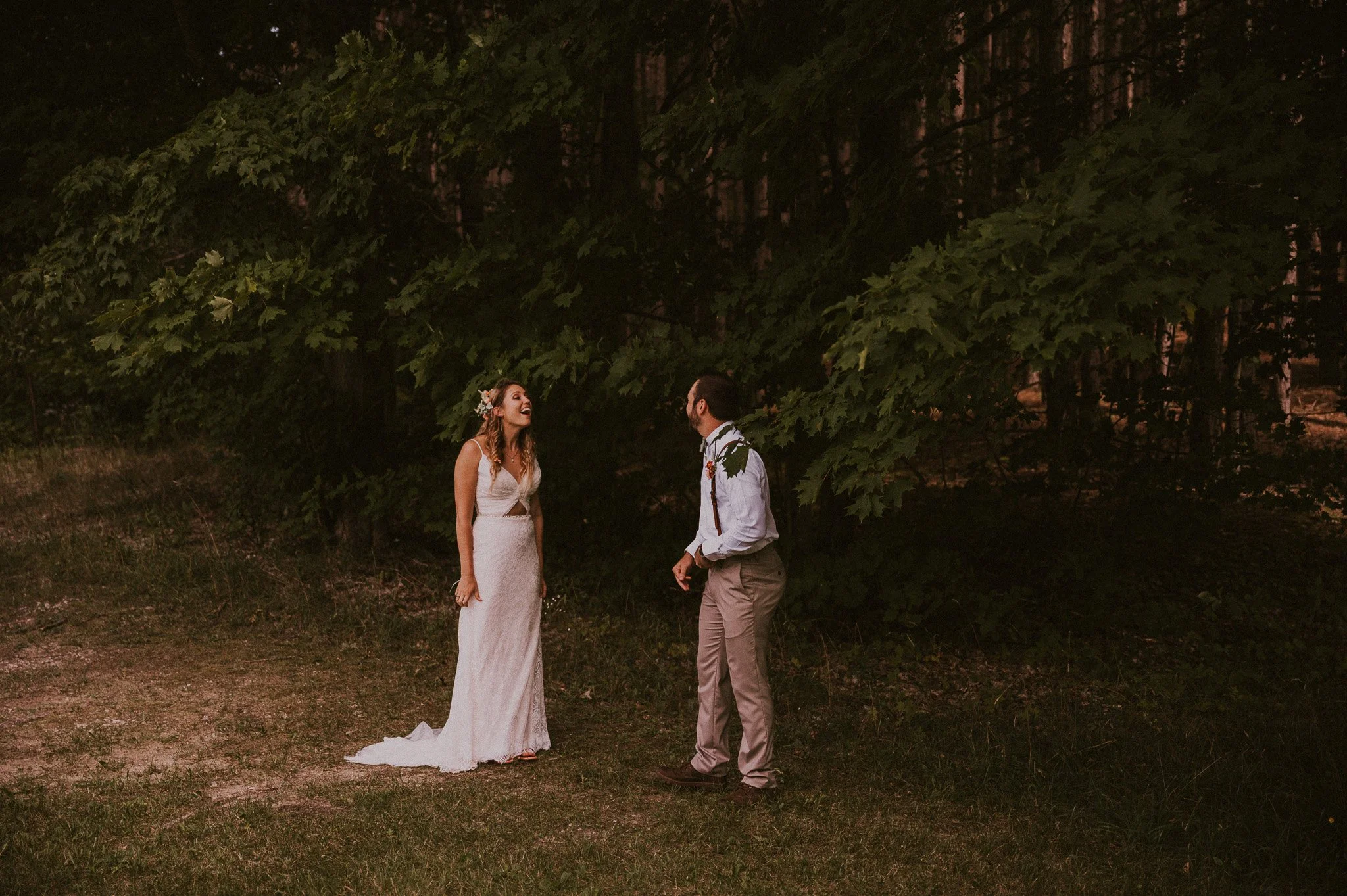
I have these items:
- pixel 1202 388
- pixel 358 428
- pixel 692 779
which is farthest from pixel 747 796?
pixel 358 428

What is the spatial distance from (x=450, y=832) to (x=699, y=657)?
1.45 meters

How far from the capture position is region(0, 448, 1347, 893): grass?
4957 mm

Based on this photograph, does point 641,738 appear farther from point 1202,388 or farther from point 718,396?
point 1202,388

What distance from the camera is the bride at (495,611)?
6.50m

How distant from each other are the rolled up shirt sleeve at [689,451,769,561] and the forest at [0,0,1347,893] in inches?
18.4

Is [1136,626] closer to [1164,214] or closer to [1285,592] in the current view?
[1285,592]

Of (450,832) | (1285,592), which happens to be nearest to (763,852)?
(450,832)

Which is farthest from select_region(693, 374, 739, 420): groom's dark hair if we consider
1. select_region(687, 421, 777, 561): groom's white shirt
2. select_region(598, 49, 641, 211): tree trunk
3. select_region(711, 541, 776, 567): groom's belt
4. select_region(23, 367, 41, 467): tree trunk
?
select_region(23, 367, 41, 467): tree trunk

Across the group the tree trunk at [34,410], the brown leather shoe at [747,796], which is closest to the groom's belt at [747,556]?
the brown leather shoe at [747,796]

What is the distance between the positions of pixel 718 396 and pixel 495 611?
1.94 metres

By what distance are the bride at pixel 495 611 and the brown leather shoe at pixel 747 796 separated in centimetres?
141

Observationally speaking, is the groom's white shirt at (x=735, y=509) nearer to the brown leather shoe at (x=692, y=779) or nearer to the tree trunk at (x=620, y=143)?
the brown leather shoe at (x=692, y=779)

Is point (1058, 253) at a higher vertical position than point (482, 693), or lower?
Result: higher

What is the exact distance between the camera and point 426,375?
340 inches
